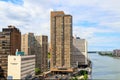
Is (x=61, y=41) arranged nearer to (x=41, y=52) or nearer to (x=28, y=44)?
(x=41, y=52)

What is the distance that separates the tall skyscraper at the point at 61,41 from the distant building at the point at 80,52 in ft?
81.5

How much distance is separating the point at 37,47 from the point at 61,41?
10.6 metres

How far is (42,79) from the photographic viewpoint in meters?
71.8

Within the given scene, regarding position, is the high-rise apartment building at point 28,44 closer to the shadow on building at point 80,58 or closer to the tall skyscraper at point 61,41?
the tall skyscraper at point 61,41

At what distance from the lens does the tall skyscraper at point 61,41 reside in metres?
100

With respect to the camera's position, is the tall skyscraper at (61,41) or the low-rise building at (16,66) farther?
the tall skyscraper at (61,41)

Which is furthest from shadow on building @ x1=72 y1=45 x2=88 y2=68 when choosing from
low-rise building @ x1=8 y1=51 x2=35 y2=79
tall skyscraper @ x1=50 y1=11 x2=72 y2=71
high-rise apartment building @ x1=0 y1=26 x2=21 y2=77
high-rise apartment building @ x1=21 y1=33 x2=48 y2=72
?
low-rise building @ x1=8 y1=51 x2=35 y2=79

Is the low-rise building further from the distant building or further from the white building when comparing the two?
the distant building

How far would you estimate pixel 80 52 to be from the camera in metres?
134

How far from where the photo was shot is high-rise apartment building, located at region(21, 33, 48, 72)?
102750 mm

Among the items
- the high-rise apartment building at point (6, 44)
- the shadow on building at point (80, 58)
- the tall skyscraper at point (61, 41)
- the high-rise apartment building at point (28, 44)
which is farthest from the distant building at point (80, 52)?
the high-rise apartment building at point (6, 44)

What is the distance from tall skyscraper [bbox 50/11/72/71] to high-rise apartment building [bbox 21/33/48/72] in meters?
4.23

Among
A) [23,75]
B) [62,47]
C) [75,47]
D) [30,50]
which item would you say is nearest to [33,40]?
[30,50]

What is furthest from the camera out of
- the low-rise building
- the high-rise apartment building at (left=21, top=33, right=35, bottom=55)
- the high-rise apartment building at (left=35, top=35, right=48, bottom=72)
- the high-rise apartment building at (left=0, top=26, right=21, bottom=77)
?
the high-rise apartment building at (left=21, top=33, right=35, bottom=55)
